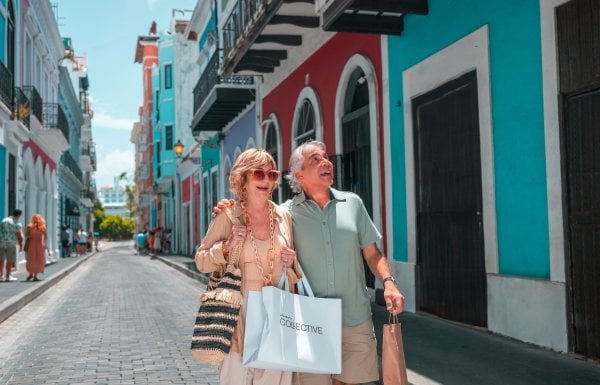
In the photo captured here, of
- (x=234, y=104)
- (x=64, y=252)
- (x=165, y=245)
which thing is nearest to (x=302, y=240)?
(x=234, y=104)

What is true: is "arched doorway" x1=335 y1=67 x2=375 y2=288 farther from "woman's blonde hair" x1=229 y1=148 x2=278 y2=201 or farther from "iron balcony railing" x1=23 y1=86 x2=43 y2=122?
"iron balcony railing" x1=23 y1=86 x2=43 y2=122

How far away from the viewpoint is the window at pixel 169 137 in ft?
144

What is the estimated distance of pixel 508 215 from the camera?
672 cm

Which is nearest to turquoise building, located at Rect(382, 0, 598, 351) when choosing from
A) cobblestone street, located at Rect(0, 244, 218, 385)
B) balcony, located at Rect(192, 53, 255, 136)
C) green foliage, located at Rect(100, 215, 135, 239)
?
cobblestone street, located at Rect(0, 244, 218, 385)

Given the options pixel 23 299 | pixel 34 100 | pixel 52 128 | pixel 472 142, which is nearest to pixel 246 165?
pixel 472 142

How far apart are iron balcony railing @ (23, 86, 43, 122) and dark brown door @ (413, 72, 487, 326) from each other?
16.1 meters

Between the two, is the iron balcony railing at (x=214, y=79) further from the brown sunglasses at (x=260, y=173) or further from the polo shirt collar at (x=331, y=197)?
the brown sunglasses at (x=260, y=173)

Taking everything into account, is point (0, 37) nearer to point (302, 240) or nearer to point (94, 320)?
point (94, 320)

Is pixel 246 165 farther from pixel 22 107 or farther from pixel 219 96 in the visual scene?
pixel 22 107

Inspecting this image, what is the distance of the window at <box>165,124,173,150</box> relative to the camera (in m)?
43.9

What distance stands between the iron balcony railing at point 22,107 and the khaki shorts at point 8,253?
4.88 m

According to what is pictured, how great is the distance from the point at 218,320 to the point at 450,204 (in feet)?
17.7

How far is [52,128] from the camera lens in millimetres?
24266

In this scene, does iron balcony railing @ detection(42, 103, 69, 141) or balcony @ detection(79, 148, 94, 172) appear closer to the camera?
iron balcony railing @ detection(42, 103, 69, 141)
